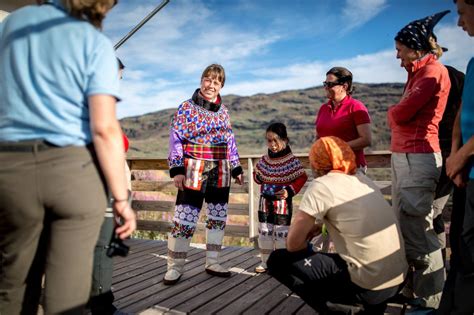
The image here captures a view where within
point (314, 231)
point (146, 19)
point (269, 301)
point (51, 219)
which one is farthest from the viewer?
point (146, 19)

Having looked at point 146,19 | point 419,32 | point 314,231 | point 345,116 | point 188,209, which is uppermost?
point 146,19

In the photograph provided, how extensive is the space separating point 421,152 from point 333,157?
0.71m

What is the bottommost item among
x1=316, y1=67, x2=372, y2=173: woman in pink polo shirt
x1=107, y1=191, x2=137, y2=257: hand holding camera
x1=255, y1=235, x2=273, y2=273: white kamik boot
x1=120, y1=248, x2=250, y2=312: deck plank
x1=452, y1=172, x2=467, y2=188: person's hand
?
x1=120, y1=248, x2=250, y2=312: deck plank

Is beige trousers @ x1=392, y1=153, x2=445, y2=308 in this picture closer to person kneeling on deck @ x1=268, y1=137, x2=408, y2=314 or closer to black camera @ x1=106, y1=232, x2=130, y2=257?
person kneeling on deck @ x1=268, y1=137, x2=408, y2=314

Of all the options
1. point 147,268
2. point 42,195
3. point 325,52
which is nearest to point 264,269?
point 147,268

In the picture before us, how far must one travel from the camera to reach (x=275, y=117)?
6391 cm

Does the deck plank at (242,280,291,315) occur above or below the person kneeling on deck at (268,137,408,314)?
below

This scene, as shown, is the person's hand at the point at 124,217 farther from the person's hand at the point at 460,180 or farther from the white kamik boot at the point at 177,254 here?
the white kamik boot at the point at 177,254

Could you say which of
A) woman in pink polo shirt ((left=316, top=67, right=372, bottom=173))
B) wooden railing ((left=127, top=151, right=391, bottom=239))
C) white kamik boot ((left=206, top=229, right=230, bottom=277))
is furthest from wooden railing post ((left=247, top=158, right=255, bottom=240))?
woman in pink polo shirt ((left=316, top=67, right=372, bottom=173))

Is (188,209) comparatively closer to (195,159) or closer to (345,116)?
(195,159)

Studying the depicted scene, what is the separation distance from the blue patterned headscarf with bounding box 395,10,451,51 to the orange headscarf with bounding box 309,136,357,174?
902mm

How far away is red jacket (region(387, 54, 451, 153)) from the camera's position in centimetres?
207

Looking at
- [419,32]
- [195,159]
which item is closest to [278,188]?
[195,159]

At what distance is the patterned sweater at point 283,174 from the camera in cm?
312
